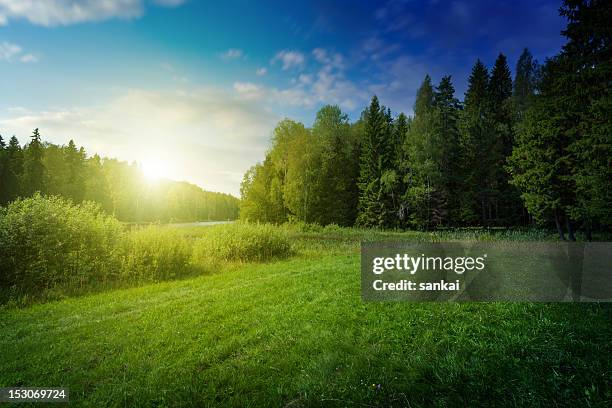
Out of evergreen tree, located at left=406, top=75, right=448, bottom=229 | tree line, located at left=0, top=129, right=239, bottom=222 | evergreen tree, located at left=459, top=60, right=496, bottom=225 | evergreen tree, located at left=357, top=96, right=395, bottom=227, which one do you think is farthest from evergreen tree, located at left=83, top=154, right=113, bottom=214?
evergreen tree, located at left=459, top=60, right=496, bottom=225

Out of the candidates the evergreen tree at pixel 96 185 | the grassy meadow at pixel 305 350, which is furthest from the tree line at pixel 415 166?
the evergreen tree at pixel 96 185

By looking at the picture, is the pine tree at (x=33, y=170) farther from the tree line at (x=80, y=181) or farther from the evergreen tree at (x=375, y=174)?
the evergreen tree at (x=375, y=174)

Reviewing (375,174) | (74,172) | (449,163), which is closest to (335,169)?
(375,174)

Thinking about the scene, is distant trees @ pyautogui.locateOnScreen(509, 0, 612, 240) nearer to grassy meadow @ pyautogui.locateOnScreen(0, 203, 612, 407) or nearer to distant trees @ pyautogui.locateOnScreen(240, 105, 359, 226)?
grassy meadow @ pyautogui.locateOnScreen(0, 203, 612, 407)

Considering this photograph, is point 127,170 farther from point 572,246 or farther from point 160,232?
point 572,246

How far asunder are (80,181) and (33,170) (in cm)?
892

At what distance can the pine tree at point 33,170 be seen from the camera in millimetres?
41344

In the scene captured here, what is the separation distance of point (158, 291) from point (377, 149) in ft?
104

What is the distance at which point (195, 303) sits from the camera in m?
7.84

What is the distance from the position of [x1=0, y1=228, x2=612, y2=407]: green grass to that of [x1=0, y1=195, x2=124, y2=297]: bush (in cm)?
211

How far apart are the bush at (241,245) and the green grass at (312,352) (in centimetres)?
724

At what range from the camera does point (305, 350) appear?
5055mm

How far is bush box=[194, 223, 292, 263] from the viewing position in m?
15.3

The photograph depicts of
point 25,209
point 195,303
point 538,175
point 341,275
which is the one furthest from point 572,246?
point 25,209
